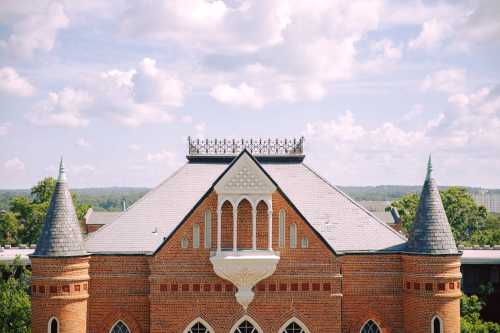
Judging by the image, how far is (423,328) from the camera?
24.4 metres

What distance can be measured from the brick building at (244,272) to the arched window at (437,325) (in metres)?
0.04

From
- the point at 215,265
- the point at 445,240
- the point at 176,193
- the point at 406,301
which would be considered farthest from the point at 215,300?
the point at 445,240

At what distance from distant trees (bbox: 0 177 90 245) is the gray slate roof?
48.9m

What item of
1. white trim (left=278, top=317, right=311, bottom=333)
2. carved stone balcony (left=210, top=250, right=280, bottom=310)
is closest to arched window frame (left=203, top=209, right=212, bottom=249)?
carved stone balcony (left=210, top=250, right=280, bottom=310)

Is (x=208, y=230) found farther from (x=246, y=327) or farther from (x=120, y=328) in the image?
(x=120, y=328)

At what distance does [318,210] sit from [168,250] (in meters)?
6.47

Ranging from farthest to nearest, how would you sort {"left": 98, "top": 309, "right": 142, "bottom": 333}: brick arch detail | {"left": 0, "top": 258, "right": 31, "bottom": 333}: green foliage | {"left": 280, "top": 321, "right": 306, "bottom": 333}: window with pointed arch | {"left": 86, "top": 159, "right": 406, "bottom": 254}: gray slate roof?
{"left": 0, "top": 258, "right": 31, "bottom": 333}: green foliage, {"left": 86, "top": 159, "right": 406, "bottom": 254}: gray slate roof, {"left": 98, "top": 309, "right": 142, "bottom": 333}: brick arch detail, {"left": 280, "top": 321, "right": 306, "bottom": 333}: window with pointed arch

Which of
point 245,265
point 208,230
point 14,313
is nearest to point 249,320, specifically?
point 245,265

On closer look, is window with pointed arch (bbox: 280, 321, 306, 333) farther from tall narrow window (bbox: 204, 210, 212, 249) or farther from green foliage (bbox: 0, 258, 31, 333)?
green foliage (bbox: 0, 258, 31, 333)

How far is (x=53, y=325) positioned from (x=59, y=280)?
174 cm

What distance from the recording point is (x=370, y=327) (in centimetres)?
2545

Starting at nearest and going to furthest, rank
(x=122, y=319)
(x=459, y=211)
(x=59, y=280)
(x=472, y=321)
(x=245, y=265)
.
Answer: (x=245, y=265) < (x=59, y=280) < (x=122, y=319) < (x=472, y=321) < (x=459, y=211)

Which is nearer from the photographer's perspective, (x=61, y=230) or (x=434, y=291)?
(x=61, y=230)

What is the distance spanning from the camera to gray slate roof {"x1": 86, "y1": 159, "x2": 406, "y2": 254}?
25.3 metres
